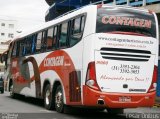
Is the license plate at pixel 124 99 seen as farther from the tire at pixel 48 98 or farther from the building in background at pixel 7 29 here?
the building in background at pixel 7 29

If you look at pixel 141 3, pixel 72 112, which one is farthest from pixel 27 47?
pixel 141 3

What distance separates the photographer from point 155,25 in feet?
49.2

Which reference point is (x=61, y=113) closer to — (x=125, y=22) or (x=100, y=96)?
(x=100, y=96)

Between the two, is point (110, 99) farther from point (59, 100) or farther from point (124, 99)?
point (59, 100)

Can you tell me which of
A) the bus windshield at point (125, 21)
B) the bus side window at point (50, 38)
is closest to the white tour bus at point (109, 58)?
the bus windshield at point (125, 21)

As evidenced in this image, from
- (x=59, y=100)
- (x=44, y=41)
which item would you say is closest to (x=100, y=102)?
(x=59, y=100)

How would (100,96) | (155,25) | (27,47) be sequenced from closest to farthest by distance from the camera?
(100,96), (155,25), (27,47)

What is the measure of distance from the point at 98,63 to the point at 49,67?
164 inches

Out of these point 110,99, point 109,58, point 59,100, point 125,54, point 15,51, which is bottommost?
point 59,100

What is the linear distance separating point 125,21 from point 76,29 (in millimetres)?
1695

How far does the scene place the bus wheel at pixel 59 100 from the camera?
53.5 feet

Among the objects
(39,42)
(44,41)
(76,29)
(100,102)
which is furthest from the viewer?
(39,42)

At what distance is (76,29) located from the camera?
15.2 m

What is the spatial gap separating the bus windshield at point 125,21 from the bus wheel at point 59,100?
325 cm
